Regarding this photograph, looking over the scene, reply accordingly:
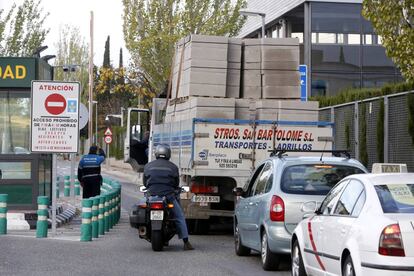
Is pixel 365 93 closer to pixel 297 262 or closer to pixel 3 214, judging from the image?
pixel 3 214

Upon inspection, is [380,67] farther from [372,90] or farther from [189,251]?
[189,251]

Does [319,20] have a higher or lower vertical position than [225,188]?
higher

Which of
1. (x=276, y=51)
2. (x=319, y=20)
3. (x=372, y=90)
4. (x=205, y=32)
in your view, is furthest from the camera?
(x=205, y=32)

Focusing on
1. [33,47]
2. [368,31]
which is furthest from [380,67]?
[33,47]

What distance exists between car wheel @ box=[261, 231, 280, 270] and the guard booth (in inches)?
364

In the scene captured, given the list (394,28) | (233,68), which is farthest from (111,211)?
(394,28)


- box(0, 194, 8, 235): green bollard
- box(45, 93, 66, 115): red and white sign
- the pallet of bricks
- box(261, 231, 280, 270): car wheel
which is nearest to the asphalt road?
box(261, 231, 280, 270): car wheel

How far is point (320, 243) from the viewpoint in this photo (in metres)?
10.8

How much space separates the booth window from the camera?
2194cm

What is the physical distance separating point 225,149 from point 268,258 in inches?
205

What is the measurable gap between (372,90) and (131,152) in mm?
6897

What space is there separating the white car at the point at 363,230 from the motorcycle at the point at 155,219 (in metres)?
5.10

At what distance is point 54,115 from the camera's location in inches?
786

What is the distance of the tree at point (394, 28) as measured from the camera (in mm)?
17656
